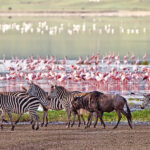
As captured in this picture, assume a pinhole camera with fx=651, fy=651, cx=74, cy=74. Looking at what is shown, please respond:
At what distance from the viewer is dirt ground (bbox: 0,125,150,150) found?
466 inches

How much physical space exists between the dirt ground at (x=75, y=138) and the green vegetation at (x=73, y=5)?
132393 millimetres

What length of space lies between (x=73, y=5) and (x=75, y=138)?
5527 inches

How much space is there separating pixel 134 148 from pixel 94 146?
2.42 ft

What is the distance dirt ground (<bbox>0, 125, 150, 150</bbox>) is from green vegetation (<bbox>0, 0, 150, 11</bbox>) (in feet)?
434

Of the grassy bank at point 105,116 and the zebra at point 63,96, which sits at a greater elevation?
the zebra at point 63,96

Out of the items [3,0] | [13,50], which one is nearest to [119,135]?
[13,50]

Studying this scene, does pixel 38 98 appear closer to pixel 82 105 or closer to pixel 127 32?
pixel 82 105

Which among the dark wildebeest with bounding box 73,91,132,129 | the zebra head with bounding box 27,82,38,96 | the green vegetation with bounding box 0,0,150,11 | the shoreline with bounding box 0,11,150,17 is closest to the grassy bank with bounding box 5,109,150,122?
the zebra head with bounding box 27,82,38,96

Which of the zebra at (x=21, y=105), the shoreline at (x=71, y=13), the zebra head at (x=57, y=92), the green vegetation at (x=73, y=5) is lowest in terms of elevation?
the zebra at (x=21, y=105)

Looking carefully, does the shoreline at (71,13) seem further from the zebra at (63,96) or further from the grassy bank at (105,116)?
the zebra at (63,96)

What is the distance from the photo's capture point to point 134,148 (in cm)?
1174

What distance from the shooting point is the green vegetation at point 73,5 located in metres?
149

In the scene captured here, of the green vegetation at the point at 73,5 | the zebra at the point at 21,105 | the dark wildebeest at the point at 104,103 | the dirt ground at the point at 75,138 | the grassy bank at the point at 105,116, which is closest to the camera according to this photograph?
the dirt ground at the point at 75,138

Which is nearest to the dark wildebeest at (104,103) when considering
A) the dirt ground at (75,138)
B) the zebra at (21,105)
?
the dirt ground at (75,138)
